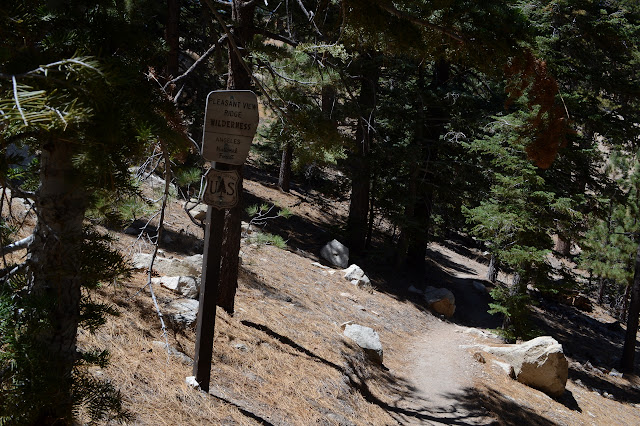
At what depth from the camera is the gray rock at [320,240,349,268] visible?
14742 mm

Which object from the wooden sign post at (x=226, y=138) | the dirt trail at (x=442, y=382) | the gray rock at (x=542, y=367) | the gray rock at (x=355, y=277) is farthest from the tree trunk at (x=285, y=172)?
the wooden sign post at (x=226, y=138)

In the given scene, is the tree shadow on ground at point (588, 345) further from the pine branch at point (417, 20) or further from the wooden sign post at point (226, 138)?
the wooden sign post at point (226, 138)

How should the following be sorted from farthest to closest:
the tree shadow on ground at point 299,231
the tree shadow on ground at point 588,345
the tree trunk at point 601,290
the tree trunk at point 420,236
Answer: the tree trunk at point 601,290, the tree trunk at point 420,236, the tree shadow on ground at point 299,231, the tree shadow on ground at point 588,345

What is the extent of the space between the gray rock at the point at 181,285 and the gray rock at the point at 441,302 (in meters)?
9.42

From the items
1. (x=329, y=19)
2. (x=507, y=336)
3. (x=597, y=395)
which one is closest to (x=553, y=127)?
(x=329, y=19)

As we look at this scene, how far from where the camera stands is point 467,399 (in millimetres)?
7875

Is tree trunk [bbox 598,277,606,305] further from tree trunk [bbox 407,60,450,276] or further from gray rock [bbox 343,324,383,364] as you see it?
gray rock [bbox 343,324,383,364]

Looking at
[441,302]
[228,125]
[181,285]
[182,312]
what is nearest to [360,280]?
[441,302]

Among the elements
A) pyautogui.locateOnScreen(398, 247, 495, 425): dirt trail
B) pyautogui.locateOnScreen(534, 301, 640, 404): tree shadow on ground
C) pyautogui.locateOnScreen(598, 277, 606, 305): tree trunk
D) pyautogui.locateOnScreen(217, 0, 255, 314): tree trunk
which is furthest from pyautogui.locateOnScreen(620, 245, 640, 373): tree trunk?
pyautogui.locateOnScreen(217, 0, 255, 314): tree trunk

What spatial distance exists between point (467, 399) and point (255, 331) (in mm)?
3520

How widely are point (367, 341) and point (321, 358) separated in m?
1.66

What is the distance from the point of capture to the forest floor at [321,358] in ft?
15.1

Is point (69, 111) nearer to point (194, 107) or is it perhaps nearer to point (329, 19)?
point (329, 19)

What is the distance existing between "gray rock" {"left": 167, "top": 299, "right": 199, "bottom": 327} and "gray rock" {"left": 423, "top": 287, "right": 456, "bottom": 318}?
32.1ft
